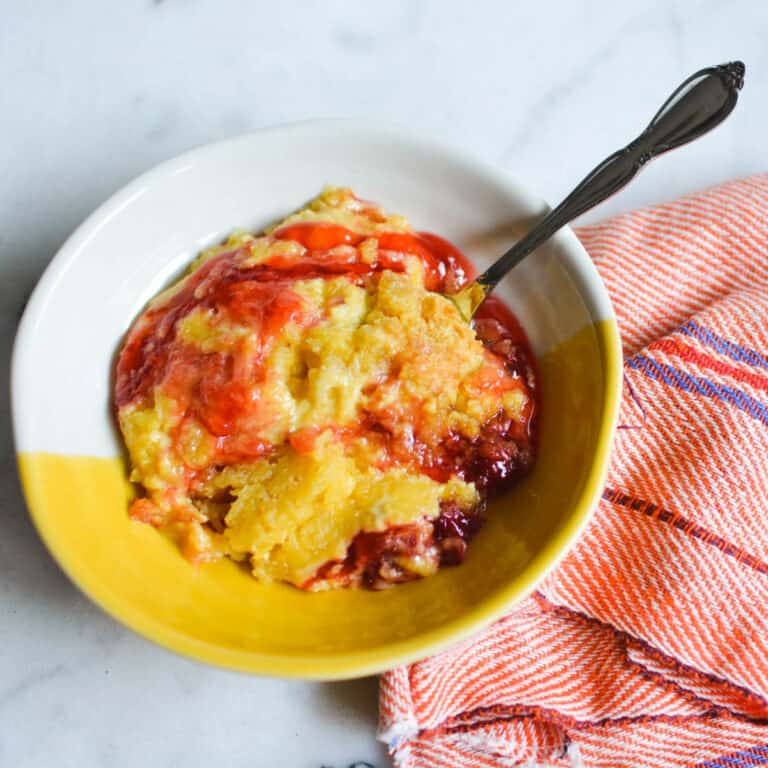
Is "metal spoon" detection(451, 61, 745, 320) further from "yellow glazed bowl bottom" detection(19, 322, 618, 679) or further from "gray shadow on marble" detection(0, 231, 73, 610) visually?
"gray shadow on marble" detection(0, 231, 73, 610)

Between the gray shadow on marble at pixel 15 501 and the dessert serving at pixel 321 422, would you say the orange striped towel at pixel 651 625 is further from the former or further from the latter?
the gray shadow on marble at pixel 15 501

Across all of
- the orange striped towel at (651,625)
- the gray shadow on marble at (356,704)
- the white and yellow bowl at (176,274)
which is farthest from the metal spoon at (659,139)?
the gray shadow on marble at (356,704)

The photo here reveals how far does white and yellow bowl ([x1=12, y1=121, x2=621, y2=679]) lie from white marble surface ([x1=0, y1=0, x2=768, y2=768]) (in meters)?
0.49

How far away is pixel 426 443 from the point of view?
6.98 ft

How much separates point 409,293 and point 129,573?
0.97 meters

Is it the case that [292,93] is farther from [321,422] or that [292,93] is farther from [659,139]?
[321,422]

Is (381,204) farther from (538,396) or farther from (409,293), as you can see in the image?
(538,396)

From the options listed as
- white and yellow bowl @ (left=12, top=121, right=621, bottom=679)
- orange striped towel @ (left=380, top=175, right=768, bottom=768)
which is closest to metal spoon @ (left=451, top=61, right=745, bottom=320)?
white and yellow bowl @ (left=12, top=121, right=621, bottom=679)

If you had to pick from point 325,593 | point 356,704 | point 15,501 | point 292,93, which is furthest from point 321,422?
point 292,93

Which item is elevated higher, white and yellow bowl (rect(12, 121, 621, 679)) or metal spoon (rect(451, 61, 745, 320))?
metal spoon (rect(451, 61, 745, 320))

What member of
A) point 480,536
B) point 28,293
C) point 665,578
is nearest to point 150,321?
point 28,293

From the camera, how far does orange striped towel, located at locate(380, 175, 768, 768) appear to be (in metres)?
2.37

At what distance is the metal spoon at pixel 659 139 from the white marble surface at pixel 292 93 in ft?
2.14

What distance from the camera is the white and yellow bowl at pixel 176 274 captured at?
2.01 meters
